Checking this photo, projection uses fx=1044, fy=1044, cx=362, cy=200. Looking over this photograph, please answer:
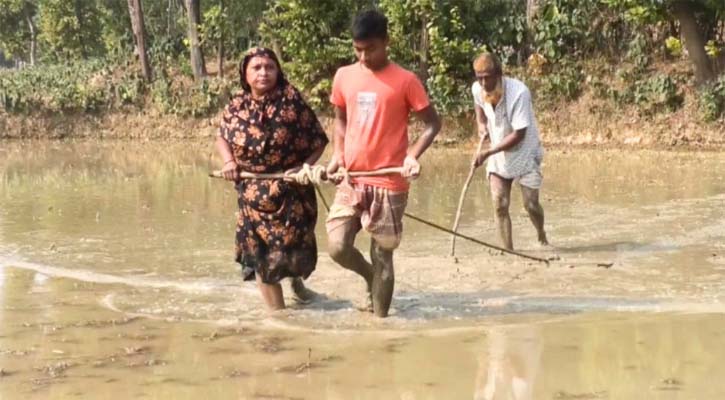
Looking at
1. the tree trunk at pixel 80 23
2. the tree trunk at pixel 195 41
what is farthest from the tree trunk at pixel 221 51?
the tree trunk at pixel 80 23

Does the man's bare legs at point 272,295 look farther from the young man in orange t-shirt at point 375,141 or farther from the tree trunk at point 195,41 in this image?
the tree trunk at point 195,41

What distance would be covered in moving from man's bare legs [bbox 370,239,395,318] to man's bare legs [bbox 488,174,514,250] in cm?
240

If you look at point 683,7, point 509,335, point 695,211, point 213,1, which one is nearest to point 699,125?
point 683,7

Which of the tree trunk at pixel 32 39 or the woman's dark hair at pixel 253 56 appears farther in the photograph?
the tree trunk at pixel 32 39

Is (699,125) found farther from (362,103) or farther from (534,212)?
(362,103)

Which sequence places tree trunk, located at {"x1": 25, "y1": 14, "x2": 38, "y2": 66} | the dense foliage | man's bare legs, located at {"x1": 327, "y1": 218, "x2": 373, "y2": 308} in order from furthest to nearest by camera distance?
tree trunk, located at {"x1": 25, "y1": 14, "x2": 38, "y2": 66} → the dense foliage → man's bare legs, located at {"x1": 327, "y1": 218, "x2": 373, "y2": 308}

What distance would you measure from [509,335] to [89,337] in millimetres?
2347

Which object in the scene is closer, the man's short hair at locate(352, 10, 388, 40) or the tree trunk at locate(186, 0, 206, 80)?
the man's short hair at locate(352, 10, 388, 40)

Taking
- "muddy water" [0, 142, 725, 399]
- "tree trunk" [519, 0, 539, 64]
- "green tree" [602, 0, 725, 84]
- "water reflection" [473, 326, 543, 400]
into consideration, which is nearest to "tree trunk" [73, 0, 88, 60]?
"tree trunk" [519, 0, 539, 64]

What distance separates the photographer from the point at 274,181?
6.22 meters

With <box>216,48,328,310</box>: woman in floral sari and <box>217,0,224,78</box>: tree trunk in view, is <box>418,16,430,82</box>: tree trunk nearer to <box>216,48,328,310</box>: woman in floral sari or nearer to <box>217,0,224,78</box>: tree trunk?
<box>217,0,224,78</box>: tree trunk

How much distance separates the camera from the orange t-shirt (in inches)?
225

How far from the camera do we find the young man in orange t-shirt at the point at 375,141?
18.7 feet

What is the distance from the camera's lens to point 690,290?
6.62 m
